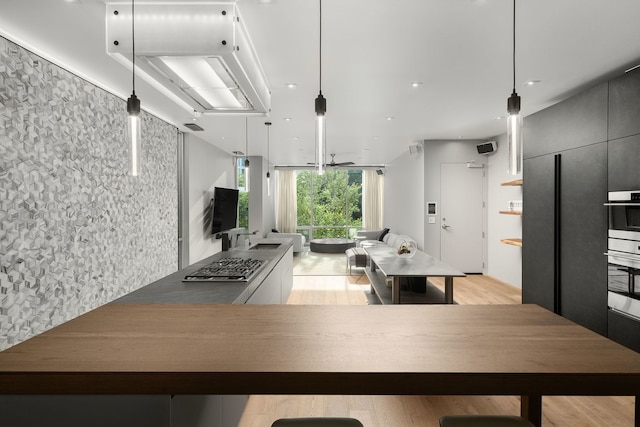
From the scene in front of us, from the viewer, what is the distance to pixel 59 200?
302cm

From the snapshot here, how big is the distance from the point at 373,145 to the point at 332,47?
15.4 ft

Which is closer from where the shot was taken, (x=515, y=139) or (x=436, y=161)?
(x=515, y=139)

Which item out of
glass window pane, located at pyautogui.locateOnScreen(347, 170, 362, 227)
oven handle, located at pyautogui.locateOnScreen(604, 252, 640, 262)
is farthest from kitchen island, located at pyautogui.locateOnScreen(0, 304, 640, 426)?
glass window pane, located at pyautogui.locateOnScreen(347, 170, 362, 227)

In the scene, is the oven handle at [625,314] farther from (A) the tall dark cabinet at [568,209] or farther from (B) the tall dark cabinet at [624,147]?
(A) the tall dark cabinet at [568,209]

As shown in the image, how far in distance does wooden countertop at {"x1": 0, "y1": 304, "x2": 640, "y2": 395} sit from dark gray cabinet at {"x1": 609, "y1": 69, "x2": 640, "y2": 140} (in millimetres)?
2630

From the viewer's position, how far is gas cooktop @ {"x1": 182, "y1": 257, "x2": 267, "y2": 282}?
235 cm

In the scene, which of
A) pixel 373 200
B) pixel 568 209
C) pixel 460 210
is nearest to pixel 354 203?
pixel 373 200

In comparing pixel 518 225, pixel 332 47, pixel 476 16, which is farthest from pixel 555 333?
pixel 518 225

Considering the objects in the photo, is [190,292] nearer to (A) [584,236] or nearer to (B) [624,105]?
(A) [584,236]

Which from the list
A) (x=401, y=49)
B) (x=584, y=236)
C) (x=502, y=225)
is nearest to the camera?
(x=401, y=49)

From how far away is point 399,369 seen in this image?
38.2 inches

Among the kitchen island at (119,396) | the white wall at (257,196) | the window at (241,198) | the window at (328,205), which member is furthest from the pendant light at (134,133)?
the window at (328,205)

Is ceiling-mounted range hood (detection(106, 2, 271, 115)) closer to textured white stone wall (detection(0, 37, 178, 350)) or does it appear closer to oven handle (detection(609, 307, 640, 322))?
textured white stone wall (detection(0, 37, 178, 350))

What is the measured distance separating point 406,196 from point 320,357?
7378 millimetres
